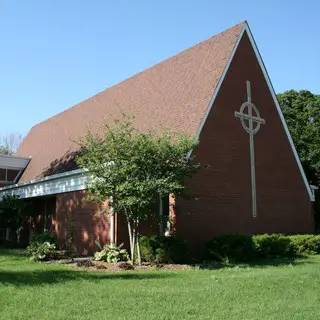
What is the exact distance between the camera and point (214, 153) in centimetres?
1842

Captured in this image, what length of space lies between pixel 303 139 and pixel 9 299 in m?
31.1

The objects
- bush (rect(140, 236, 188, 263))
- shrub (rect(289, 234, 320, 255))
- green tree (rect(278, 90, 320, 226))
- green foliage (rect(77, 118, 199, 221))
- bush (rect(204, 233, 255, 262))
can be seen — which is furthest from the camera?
green tree (rect(278, 90, 320, 226))

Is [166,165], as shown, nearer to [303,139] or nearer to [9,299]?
[9,299]

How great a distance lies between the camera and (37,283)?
999cm

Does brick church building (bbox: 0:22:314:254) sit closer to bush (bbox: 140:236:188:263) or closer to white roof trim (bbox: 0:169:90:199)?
white roof trim (bbox: 0:169:90:199)

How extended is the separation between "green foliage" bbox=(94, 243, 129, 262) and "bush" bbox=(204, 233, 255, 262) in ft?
10.1

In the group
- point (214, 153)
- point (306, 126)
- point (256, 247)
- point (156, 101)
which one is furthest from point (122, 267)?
point (306, 126)

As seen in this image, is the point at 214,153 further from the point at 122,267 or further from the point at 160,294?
the point at 160,294

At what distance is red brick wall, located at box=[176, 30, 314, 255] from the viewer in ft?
57.9

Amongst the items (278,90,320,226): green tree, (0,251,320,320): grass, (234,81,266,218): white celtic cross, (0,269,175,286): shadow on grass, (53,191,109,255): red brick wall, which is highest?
(278,90,320,226): green tree

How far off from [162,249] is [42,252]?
4303mm

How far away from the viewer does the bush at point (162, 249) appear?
14.4 meters

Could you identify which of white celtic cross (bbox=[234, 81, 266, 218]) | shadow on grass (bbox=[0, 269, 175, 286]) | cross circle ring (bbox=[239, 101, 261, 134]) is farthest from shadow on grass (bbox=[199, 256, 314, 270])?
cross circle ring (bbox=[239, 101, 261, 134])

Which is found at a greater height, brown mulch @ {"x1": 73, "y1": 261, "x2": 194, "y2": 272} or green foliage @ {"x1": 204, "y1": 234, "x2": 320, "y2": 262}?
green foliage @ {"x1": 204, "y1": 234, "x2": 320, "y2": 262}
